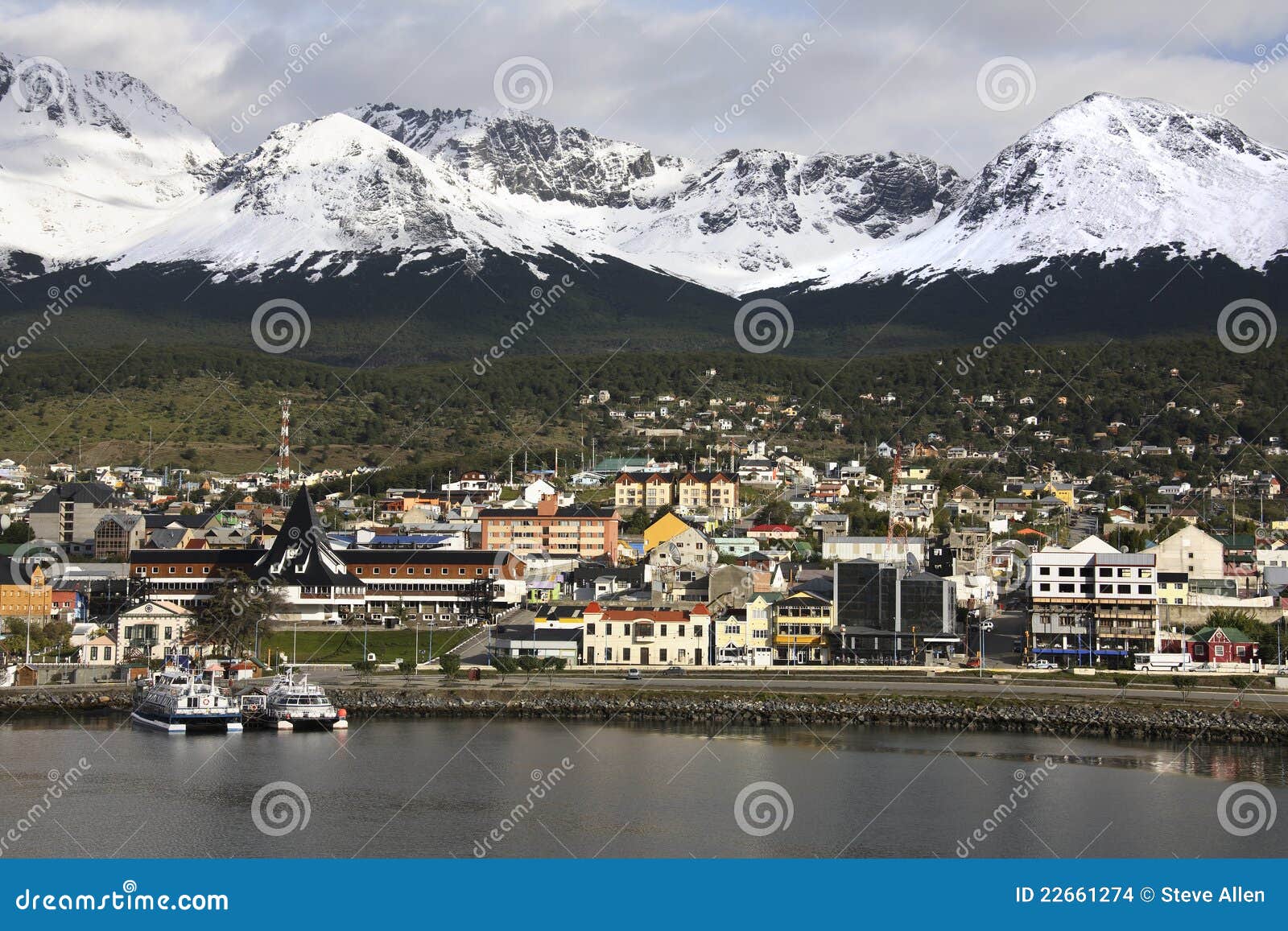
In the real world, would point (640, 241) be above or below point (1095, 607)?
above

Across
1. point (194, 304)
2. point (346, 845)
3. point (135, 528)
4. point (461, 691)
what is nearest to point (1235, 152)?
point (194, 304)

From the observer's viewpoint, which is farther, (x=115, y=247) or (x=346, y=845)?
(x=115, y=247)

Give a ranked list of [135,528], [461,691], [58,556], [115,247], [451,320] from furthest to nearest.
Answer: [115,247], [451,320], [135,528], [58,556], [461,691]

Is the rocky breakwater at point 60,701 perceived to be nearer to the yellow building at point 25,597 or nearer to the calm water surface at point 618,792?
the calm water surface at point 618,792

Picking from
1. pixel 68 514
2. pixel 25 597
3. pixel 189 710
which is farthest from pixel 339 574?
pixel 68 514

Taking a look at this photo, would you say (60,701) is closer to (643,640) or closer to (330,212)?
(643,640)

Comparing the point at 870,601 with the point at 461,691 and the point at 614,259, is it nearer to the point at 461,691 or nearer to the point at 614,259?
the point at 461,691
